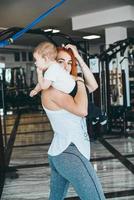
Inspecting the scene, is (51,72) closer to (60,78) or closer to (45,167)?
(60,78)

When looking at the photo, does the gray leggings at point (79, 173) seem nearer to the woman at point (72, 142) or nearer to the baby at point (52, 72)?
the woman at point (72, 142)

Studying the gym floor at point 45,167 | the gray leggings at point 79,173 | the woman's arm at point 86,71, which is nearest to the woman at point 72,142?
the gray leggings at point 79,173

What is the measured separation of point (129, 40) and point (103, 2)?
1.80m

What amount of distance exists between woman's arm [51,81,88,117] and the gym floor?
6.00 ft

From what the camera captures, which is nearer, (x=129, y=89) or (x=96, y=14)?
(x=129, y=89)

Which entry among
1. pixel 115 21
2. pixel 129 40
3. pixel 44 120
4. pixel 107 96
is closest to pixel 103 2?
pixel 115 21

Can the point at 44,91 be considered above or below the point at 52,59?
below

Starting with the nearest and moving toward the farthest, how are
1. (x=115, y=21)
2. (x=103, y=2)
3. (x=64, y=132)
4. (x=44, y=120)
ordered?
1. (x=64, y=132)
2. (x=103, y=2)
3. (x=115, y=21)
4. (x=44, y=120)

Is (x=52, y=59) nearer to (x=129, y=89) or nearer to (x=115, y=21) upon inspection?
(x=129, y=89)

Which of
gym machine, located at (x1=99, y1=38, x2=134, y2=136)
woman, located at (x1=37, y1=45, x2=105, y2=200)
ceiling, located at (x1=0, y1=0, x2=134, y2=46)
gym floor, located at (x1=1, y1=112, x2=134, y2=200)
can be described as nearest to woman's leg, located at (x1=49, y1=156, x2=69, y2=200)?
woman, located at (x1=37, y1=45, x2=105, y2=200)

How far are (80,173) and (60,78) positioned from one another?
0.48 meters

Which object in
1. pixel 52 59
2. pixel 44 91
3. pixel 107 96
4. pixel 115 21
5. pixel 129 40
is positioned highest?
pixel 115 21

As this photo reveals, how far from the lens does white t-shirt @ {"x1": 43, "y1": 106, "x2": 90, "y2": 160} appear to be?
1829 millimetres

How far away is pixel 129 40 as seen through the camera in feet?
21.5
